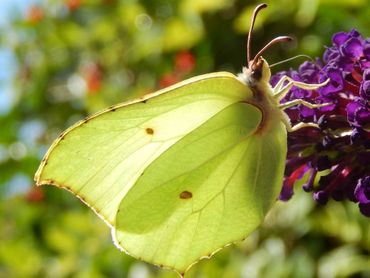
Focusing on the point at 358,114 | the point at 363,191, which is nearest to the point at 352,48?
the point at 358,114

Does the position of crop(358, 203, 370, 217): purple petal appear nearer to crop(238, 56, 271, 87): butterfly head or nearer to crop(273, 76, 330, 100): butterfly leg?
crop(273, 76, 330, 100): butterfly leg

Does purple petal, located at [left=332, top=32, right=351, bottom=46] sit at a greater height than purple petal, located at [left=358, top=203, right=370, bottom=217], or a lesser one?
greater

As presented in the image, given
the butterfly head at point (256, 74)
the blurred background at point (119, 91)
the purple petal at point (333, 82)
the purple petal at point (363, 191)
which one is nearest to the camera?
the purple petal at point (363, 191)

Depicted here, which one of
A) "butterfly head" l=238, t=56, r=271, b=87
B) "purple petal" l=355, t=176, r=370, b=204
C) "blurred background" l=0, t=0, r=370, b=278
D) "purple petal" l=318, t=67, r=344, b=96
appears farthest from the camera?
"blurred background" l=0, t=0, r=370, b=278

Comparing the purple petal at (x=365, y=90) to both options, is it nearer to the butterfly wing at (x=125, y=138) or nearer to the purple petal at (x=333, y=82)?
the purple petal at (x=333, y=82)

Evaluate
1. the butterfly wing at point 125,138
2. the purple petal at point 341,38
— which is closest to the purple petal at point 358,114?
the purple petal at point 341,38

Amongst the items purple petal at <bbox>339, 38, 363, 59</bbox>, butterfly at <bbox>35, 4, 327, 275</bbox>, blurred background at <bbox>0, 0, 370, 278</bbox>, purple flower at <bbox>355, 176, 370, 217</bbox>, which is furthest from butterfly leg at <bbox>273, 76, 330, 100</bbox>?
blurred background at <bbox>0, 0, 370, 278</bbox>

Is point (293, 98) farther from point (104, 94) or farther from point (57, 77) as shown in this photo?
point (57, 77)
